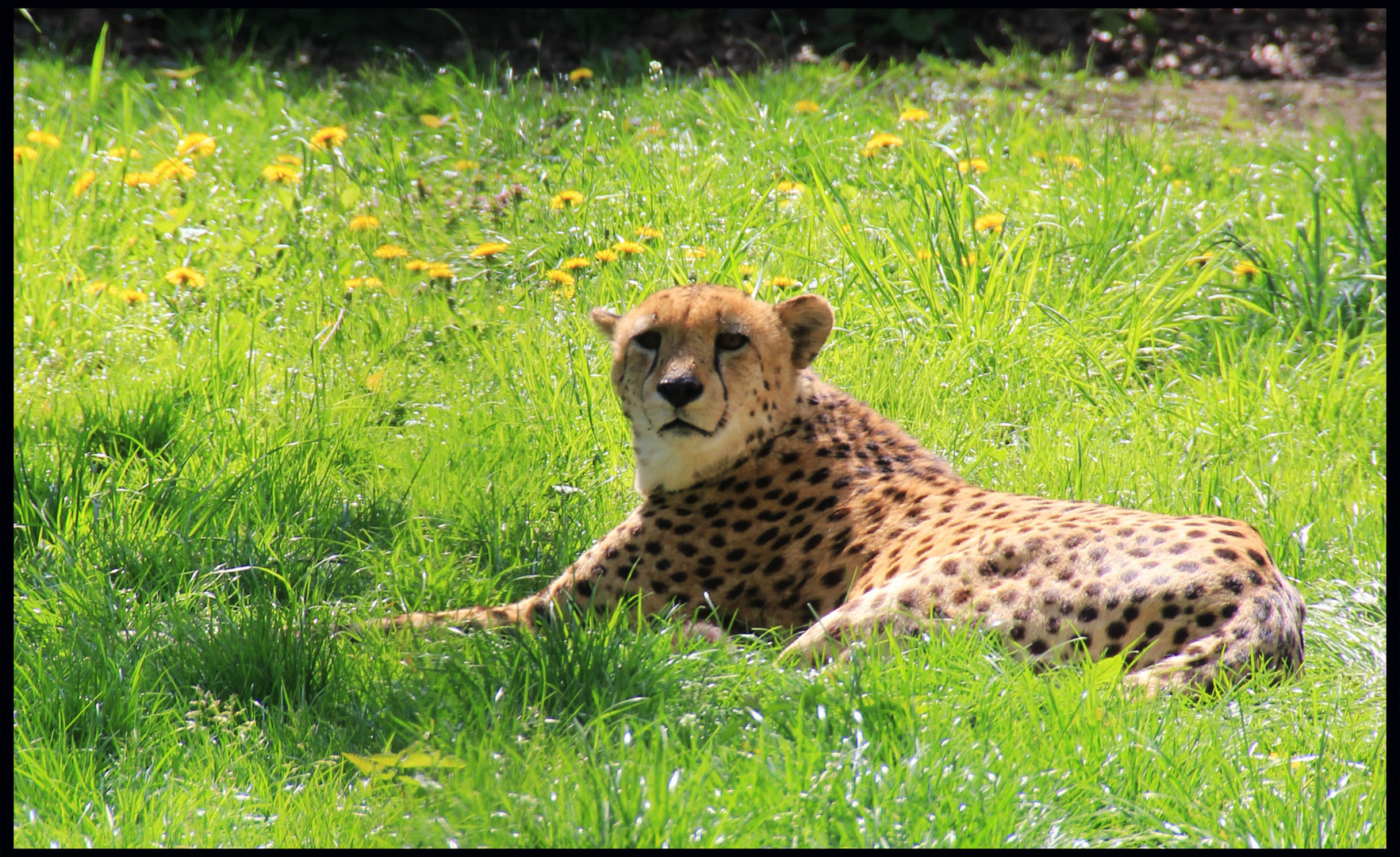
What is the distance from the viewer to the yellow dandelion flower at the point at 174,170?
5.64 metres

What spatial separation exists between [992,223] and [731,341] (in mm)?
2114

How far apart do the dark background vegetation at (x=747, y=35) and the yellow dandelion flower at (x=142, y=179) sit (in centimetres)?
302

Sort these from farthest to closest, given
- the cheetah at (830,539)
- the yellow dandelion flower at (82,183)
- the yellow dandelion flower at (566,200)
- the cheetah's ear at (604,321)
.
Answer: the yellow dandelion flower at (82,183)
the yellow dandelion flower at (566,200)
the cheetah's ear at (604,321)
the cheetah at (830,539)

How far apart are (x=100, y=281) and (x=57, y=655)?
258 cm

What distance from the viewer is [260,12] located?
893 centimetres

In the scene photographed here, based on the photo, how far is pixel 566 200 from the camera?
5.42 metres

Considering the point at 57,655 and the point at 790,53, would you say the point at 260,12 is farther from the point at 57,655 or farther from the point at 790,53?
the point at 57,655

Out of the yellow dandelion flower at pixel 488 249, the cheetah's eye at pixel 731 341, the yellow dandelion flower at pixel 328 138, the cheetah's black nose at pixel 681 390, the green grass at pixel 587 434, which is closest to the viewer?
the green grass at pixel 587 434

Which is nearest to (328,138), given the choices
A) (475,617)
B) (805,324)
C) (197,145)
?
(197,145)

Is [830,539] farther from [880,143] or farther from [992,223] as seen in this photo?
[880,143]

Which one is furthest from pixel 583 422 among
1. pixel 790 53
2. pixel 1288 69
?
pixel 1288 69

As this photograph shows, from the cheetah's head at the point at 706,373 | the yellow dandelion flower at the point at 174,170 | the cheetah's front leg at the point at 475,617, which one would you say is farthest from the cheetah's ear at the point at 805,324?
the yellow dandelion flower at the point at 174,170

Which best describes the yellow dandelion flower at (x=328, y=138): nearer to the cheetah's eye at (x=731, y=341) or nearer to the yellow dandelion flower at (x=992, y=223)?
the yellow dandelion flower at (x=992, y=223)

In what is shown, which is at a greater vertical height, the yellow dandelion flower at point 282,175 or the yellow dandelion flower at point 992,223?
the yellow dandelion flower at point 282,175
